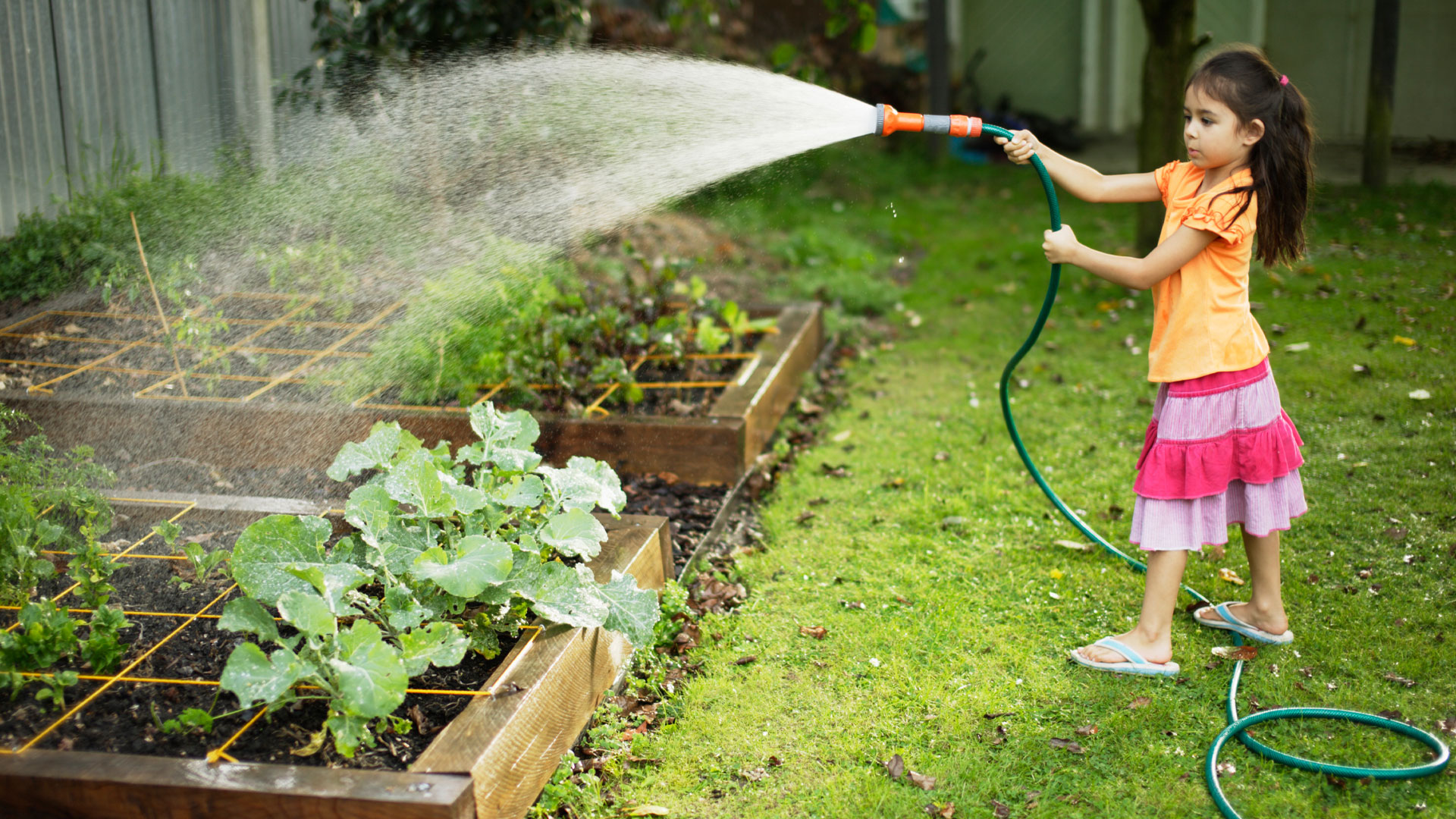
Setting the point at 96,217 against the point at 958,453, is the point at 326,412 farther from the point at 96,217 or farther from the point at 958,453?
the point at 958,453

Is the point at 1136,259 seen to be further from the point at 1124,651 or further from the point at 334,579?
the point at 334,579

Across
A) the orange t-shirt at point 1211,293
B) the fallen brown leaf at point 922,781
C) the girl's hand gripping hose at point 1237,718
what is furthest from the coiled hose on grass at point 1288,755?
the fallen brown leaf at point 922,781

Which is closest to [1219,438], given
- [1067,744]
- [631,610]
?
[1067,744]

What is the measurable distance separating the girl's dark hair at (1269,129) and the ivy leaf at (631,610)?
177 centimetres

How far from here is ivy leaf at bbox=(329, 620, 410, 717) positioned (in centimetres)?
216

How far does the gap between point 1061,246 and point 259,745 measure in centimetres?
226

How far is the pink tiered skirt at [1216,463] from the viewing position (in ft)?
9.46

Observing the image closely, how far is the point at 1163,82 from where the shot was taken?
6.46 meters

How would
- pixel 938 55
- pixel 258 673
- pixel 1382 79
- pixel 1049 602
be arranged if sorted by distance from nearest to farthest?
pixel 258 673 < pixel 1049 602 < pixel 1382 79 < pixel 938 55

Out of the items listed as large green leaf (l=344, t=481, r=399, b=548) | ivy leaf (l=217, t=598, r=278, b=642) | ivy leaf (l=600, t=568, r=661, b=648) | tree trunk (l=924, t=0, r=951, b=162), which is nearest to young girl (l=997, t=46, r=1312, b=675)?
ivy leaf (l=600, t=568, r=661, b=648)

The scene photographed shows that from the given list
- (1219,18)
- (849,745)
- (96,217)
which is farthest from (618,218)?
(1219,18)

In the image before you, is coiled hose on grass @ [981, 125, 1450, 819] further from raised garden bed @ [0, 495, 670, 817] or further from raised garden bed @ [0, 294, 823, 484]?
raised garden bed @ [0, 294, 823, 484]

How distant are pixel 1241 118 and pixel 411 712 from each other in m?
2.44

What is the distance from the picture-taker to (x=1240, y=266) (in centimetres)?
284
